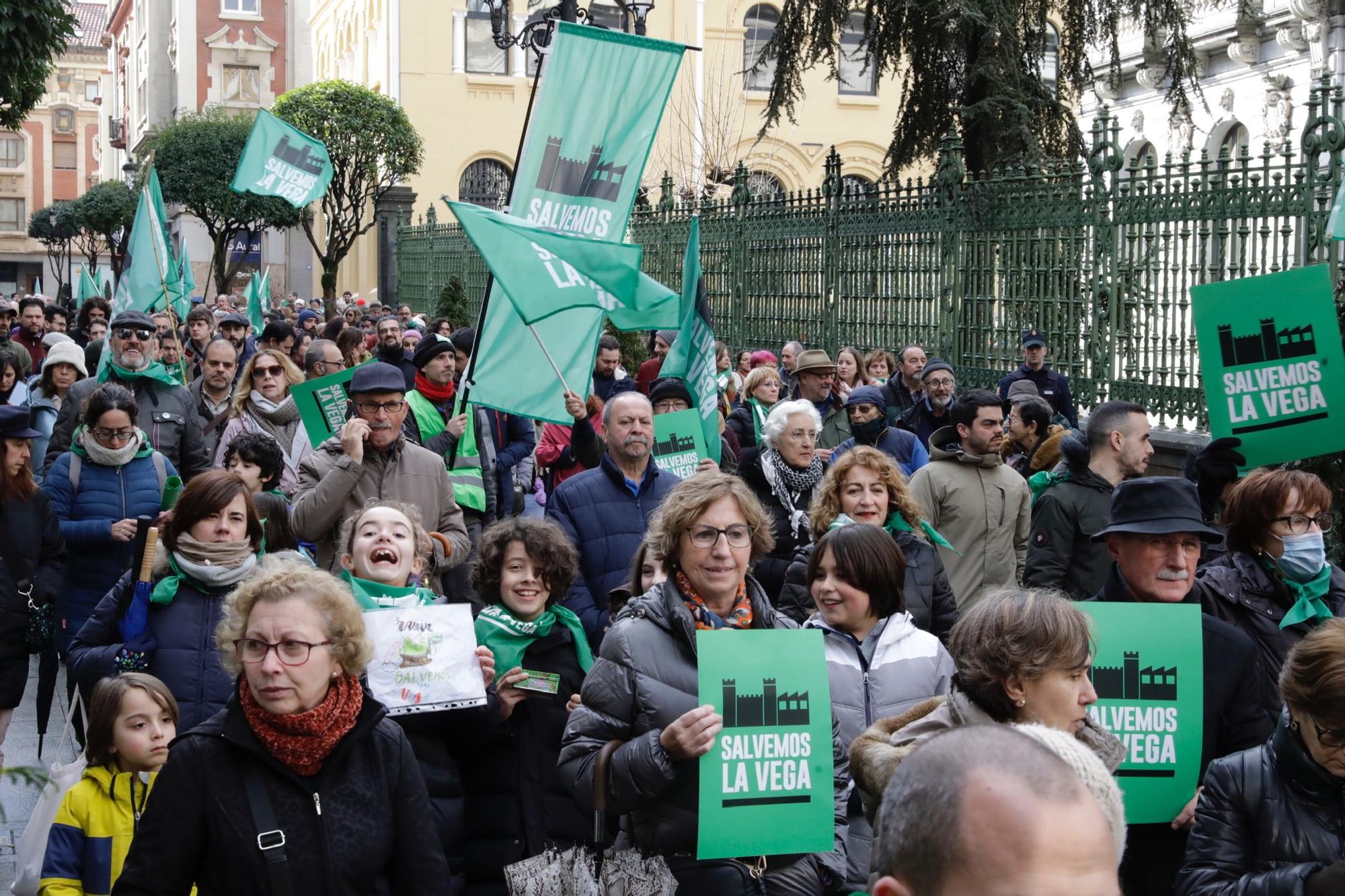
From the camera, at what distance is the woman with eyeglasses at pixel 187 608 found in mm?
4852

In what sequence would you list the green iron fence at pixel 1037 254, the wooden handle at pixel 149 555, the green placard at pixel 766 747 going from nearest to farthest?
the green placard at pixel 766 747, the wooden handle at pixel 149 555, the green iron fence at pixel 1037 254

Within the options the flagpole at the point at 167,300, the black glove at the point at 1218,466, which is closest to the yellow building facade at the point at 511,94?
the flagpole at the point at 167,300

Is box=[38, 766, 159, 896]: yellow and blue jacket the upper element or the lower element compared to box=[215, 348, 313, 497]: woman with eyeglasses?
lower

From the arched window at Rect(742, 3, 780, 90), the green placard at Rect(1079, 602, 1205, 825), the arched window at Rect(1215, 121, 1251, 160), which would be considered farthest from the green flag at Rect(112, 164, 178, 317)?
the arched window at Rect(742, 3, 780, 90)

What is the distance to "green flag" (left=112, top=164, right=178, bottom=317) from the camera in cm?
1328

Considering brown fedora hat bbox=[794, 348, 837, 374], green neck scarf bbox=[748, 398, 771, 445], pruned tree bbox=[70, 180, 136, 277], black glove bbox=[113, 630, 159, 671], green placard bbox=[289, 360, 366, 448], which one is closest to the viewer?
black glove bbox=[113, 630, 159, 671]

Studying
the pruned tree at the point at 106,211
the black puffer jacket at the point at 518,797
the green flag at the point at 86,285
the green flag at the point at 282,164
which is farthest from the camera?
the pruned tree at the point at 106,211

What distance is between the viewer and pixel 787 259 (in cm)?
1838

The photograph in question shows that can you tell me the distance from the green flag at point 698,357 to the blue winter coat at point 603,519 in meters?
1.70

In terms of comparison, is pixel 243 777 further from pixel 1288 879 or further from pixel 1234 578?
pixel 1234 578

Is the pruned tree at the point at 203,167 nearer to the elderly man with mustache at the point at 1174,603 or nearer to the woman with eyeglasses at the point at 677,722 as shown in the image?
the woman with eyeglasses at the point at 677,722

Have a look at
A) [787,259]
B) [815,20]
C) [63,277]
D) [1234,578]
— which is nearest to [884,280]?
[787,259]

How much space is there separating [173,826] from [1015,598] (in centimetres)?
190

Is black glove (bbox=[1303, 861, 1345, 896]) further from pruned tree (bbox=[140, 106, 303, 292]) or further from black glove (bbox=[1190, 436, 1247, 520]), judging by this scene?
pruned tree (bbox=[140, 106, 303, 292])
